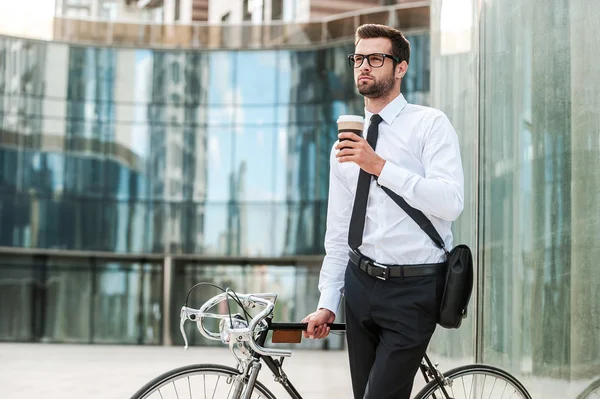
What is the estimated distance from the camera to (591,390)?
5.44 m

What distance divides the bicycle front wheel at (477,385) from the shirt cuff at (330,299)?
1.67 feet

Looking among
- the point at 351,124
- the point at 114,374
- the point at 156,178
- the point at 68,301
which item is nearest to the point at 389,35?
the point at 351,124

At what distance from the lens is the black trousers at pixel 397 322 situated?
3014 mm

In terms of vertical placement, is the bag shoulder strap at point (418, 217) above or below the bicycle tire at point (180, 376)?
above

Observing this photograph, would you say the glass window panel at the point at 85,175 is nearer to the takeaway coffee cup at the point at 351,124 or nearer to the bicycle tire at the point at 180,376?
the bicycle tire at the point at 180,376

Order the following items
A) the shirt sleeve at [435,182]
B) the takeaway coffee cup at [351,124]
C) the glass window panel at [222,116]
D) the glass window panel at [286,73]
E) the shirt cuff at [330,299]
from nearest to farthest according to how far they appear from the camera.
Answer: the takeaway coffee cup at [351,124] < the shirt sleeve at [435,182] < the shirt cuff at [330,299] < the glass window panel at [286,73] < the glass window panel at [222,116]

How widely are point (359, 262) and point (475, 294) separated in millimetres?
4373

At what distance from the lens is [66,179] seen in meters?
24.7

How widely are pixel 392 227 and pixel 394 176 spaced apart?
248 millimetres

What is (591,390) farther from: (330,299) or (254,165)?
(254,165)

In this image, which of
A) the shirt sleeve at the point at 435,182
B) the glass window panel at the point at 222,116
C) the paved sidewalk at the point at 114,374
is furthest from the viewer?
the glass window panel at the point at 222,116

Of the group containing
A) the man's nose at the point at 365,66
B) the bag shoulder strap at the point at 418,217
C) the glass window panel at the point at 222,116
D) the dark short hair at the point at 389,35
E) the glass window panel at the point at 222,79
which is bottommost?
the bag shoulder strap at the point at 418,217

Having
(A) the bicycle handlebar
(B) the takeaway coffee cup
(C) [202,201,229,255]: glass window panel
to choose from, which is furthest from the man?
(C) [202,201,229,255]: glass window panel

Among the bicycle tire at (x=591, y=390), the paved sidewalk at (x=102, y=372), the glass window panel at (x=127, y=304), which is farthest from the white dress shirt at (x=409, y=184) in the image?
the glass window panel at (x=127, y=304)
